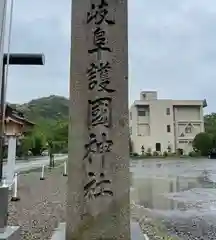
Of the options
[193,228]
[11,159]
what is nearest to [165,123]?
[11,159]

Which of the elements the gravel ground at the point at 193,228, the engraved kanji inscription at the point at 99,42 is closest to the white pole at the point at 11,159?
the gravel ground at the point at 193,228

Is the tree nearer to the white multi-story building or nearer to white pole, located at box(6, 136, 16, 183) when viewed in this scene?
the white multi-story building

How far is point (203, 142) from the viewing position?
4903cm

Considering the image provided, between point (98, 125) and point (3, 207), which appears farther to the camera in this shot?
point (98, 125)

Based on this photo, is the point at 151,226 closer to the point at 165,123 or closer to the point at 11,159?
the point at 11,159

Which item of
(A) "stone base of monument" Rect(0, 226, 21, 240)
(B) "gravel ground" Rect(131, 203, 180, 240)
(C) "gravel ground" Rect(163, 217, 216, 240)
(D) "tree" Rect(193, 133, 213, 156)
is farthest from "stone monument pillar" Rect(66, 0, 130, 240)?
(D) "tree" Rect(193, 133, 213, 156)

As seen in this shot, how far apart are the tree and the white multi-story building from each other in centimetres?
304

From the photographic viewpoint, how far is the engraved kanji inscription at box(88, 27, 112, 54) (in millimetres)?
4672

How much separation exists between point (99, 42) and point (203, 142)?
1831 inches

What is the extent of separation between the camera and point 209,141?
160ft

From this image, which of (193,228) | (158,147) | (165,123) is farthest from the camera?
(158,147)

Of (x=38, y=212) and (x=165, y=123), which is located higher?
(x=165, y=123)

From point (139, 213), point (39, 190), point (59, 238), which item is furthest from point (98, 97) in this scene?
point (39, 190)

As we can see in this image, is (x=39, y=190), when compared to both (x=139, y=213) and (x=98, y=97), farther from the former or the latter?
(x=98, y=97)
